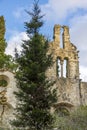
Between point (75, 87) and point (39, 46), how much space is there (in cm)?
1286

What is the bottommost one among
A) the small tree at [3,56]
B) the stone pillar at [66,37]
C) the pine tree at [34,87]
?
the pine tree at [34,87]

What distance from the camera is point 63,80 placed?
29.8m

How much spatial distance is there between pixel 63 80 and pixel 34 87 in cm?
1304

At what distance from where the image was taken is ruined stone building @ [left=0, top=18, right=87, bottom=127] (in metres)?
23.2

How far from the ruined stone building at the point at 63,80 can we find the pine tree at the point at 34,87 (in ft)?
17.9

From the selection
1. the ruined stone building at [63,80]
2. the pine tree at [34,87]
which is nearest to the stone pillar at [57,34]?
the ruined stone building at [63,80]

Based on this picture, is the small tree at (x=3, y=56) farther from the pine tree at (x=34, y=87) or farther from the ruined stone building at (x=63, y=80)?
the pine tree at (x=34, y=87)

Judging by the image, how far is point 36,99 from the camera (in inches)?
668

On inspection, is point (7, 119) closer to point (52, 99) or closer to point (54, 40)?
point (52, 99)

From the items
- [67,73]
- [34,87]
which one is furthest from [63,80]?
[34,87]

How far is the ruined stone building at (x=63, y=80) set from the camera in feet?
76.0

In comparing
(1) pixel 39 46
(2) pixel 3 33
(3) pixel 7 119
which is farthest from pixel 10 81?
(2) pixel 3 33

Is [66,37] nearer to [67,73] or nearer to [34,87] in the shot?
[67,73]

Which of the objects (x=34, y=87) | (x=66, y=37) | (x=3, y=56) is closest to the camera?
(x=34, y=87)
